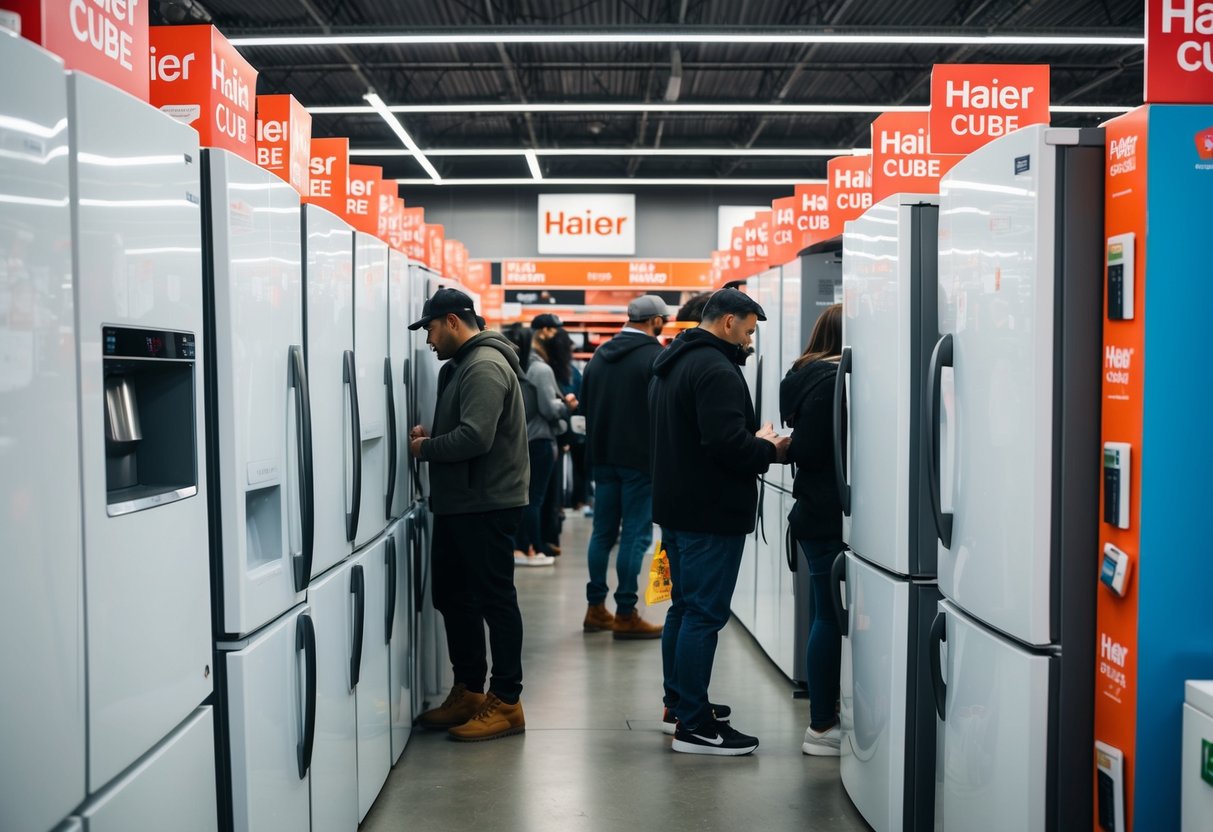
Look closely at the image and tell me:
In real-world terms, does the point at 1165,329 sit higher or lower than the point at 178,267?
lower

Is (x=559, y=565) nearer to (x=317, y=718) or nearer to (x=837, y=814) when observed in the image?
(x=837, y=814)

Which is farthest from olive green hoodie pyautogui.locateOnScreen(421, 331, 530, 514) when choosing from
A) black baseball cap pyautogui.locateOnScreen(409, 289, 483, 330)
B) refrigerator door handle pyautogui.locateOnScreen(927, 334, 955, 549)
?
refrigerator door handle pyautogui.locateOnScreen(927, 334, 955, 549)

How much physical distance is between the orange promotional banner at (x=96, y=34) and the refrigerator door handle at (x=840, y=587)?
94.1 inches

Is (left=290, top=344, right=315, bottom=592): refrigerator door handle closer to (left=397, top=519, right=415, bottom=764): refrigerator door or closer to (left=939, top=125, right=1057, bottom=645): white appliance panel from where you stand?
(left=397, top=519, right=415, bottom=764): refrigerator door

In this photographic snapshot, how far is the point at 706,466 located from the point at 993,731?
1458 millimetres

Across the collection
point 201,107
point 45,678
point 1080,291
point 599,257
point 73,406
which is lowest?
point 45,678

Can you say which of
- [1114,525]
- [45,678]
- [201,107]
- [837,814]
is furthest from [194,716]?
[837,814]

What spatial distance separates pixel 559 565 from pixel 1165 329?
20.2 feet

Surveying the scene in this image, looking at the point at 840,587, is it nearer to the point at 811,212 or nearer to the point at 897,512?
the point at 897,512

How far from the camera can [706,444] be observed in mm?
3443

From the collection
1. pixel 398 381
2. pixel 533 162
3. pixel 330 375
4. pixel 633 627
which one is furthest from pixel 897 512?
pixel 533 162

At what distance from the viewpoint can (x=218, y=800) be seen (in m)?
2.05

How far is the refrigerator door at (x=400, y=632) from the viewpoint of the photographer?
352 centimetres

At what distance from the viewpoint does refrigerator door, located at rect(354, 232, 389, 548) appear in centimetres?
306
